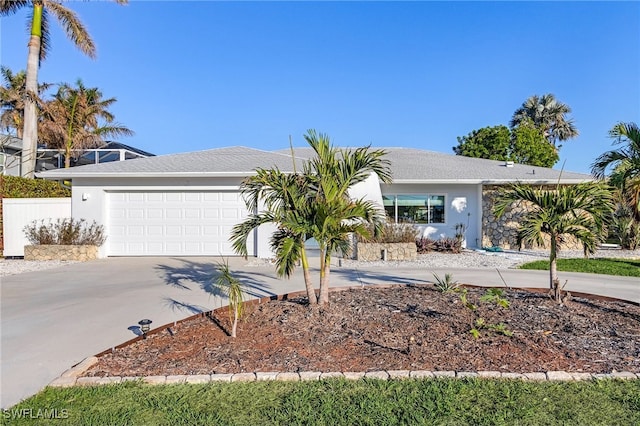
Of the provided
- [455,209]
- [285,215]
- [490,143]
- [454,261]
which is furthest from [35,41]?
[490,143]

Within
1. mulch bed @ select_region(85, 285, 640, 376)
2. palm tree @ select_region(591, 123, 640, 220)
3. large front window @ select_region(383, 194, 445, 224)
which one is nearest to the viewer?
mulch bed @ select_region(85, 285, 640, 376)

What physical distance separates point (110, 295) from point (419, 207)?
11.3 m

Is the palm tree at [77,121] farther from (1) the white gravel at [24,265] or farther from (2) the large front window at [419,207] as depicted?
(2) the large front window at [419,207]

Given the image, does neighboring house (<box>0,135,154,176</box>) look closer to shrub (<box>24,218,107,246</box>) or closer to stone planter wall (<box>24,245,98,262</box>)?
shrub (<box>24,218,107,246</box>)

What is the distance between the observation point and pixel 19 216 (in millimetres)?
12062

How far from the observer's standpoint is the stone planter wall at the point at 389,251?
11352mm

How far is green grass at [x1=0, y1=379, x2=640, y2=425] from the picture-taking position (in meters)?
2.71

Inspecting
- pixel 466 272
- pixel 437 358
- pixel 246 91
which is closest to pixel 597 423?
pixel 437 358

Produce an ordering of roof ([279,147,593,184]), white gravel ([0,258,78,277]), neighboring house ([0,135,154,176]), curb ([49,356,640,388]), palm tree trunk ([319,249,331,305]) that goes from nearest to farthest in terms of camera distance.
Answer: curb ([49,356,640,388]), palm tree trunk ([319,249,331,305]), white gravel ([0,258,78,277]), roof ([279,147,593,184]), neighboring house ([0,135,154,176])

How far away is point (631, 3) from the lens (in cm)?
1075

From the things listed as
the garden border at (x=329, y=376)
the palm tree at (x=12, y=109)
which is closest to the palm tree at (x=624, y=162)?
the garden border at (x=329, y=376)

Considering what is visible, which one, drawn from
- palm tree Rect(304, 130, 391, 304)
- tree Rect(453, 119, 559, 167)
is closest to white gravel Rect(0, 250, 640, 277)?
palm tree Rect(304, 130, 391, 304)

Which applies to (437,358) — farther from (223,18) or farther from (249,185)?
(223,18)

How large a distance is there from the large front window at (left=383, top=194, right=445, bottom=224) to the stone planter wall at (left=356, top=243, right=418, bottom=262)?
3.53 m
